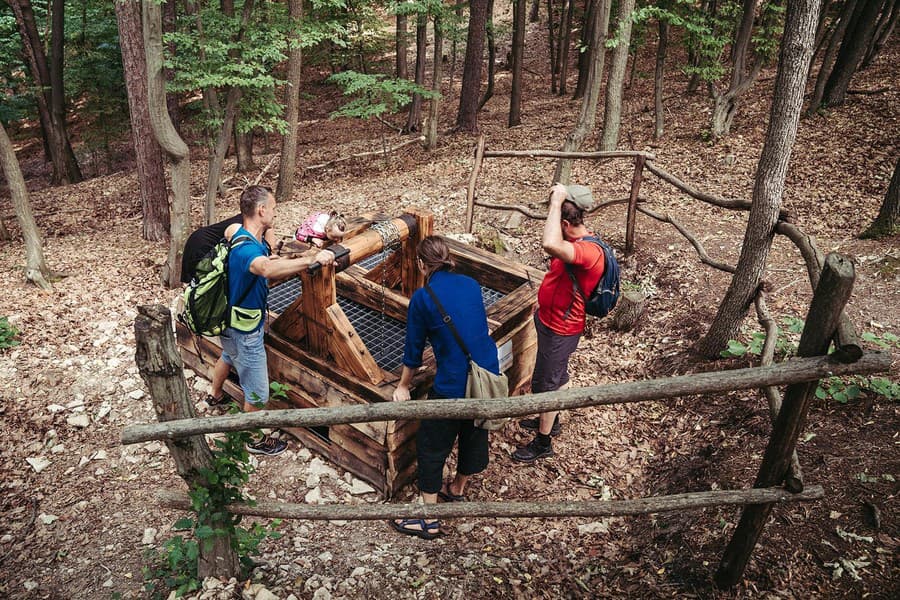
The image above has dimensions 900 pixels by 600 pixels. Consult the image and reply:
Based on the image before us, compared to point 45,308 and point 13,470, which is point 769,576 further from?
point 45,308

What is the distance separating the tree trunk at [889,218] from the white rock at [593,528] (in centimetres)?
525

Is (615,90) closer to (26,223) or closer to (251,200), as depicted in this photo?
(251,200)

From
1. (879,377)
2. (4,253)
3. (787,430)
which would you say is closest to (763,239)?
(879,377)

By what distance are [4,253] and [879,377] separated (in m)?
10.5

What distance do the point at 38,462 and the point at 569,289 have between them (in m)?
4.31

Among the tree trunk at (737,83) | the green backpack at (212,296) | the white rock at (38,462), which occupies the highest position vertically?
the tree trunk at (737,83)

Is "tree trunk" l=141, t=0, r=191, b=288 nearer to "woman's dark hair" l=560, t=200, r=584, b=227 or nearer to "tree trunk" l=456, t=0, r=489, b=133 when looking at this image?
"woman's dark hair" l=560, t=200, r=584, b=227

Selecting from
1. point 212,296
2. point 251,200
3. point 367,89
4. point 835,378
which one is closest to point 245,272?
point 212,296

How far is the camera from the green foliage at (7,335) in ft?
17.7

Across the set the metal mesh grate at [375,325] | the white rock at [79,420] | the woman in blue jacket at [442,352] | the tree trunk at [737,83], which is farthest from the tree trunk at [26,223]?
the tree trunk at [737,83]

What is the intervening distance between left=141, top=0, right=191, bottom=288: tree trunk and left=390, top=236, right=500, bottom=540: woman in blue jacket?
479cm

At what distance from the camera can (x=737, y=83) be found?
10.0 m

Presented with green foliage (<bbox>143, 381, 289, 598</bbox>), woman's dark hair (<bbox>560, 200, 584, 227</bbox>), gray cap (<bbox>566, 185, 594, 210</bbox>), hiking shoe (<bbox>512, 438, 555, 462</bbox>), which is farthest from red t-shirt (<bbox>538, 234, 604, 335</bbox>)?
green foliage (<bbox>143, 381, 289, 598</bbox>)

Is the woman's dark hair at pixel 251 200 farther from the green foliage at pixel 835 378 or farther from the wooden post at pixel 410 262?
the green foliage at pixel 835 378
